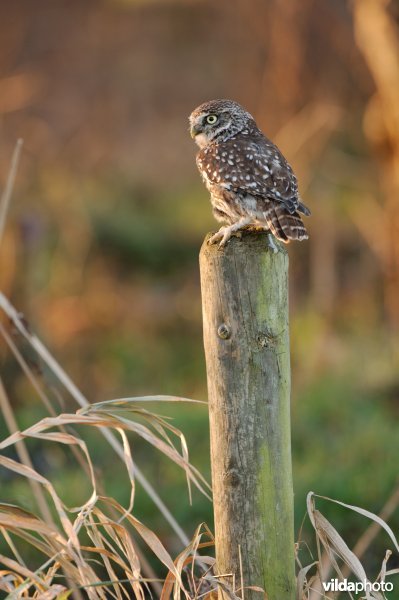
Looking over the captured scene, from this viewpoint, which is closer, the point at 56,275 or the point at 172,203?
the point at 56,275

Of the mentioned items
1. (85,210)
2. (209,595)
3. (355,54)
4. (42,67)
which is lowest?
(209,595)

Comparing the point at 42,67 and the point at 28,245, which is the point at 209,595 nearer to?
the point at 28,245

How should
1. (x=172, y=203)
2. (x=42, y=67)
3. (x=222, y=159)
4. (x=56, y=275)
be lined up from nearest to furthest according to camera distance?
(x=222, y=159) < (x=56, y=275) < (x=172, y=203) < (x=42, y=67)

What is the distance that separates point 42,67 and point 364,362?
11141 millimetres

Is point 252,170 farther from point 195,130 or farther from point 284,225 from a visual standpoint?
point 195,130

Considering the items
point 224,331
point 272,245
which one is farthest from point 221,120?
point 224,331

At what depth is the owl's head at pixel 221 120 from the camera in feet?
12.9

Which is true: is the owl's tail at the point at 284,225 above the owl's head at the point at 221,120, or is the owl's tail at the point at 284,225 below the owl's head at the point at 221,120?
below

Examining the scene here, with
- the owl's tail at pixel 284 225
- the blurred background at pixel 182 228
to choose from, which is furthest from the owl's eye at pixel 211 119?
the blurred background at pixel 182 228

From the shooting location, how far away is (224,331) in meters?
2.67

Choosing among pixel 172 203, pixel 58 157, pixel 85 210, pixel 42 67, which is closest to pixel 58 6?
pixel 42 67

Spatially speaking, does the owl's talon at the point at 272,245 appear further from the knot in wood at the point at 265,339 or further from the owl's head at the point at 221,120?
the owl's head at the point at 221,120

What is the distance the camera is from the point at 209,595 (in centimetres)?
274

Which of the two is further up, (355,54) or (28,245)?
(355,54)
